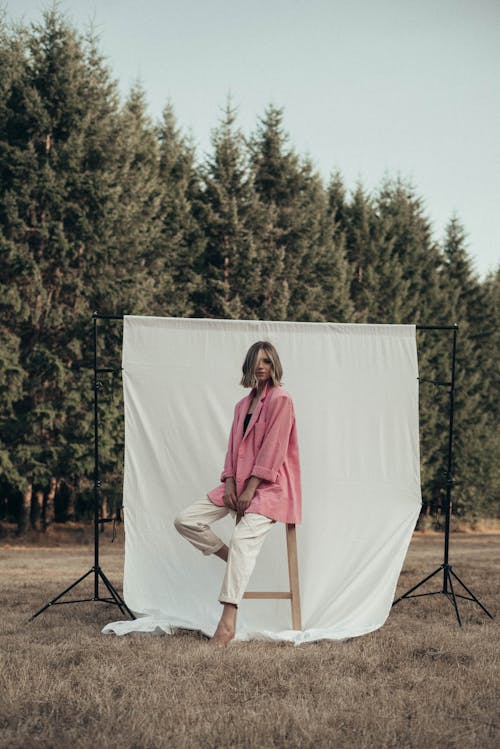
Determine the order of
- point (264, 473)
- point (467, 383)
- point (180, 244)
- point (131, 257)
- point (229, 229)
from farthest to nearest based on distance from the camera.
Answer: point (467, 383), point (180, 244), point (229, 229), point (131, 257), point (264, 473)

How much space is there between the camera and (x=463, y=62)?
10211mm

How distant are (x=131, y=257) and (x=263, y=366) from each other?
926cm

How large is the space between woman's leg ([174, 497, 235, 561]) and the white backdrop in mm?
617

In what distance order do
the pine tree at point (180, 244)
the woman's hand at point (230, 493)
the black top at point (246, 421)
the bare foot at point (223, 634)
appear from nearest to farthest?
the bare foot at point (223, 634) → the woman's hand at point (230, 493) → the black top at point (246, 421) → the pine tree at point (180, 244)

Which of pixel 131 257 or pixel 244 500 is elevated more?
pixel 131 257

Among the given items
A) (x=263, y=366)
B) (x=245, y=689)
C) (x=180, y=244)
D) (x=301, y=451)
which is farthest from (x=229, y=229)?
Answer: (x=245, y=689)

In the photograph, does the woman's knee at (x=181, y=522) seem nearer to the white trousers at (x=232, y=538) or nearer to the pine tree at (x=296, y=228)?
the white trousers at (x=232, y=538)

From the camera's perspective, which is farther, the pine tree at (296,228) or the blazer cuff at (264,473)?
the pine tree at (296,228)

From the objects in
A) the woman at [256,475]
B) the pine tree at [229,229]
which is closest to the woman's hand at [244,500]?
the woman at [256,475]

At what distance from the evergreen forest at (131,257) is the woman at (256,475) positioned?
8103mm

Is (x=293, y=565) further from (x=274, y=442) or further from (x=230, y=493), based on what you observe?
(x=274, y=442)

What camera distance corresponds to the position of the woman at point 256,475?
4.48m

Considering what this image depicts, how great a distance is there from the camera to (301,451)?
207 inches

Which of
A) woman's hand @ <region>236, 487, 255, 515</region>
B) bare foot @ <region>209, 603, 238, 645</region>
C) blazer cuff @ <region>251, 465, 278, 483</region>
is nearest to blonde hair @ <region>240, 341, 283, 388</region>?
blazer cuff @ <region>251, 465, 278, 483</region>
